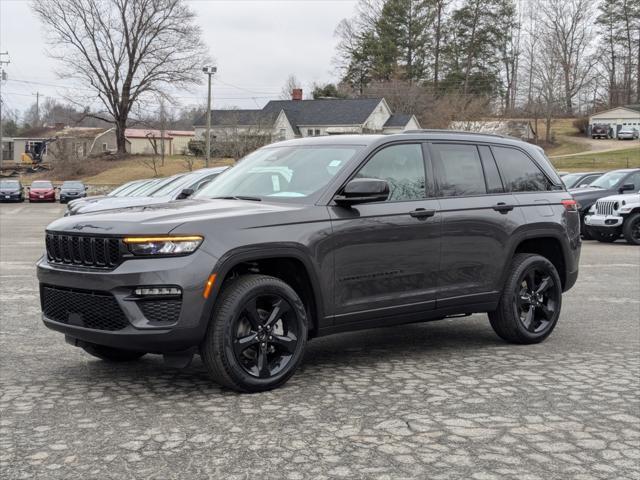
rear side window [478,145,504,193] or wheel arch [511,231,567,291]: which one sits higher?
rear side window [478,145,504,193]

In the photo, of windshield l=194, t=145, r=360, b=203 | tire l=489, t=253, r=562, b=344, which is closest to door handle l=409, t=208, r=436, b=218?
windshield l=194, t=145, r=360, b=203

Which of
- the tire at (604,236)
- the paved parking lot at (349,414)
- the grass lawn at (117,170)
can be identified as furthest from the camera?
the grass lawn at (117,170)

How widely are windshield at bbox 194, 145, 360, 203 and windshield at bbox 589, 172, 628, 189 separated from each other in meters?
16.4

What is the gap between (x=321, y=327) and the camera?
5.82 metres

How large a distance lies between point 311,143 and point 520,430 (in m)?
3.04

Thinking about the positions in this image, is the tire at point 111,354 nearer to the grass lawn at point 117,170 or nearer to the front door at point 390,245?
the front door at point 390,245

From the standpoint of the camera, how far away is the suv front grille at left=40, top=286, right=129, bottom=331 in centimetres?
514

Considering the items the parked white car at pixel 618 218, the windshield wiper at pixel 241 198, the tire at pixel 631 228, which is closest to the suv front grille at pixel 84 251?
the windshield wiper at pixel 241 198

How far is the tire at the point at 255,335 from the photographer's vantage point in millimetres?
5230

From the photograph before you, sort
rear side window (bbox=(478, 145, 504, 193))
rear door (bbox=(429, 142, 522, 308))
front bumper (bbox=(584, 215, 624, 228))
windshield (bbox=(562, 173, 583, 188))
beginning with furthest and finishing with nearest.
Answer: windshield (bbox=(562, 173, 583, 188)), front bumper (bbox=(584, 215, 624, 228)), rear side window (bbox=(478, 145, 504, 193)), rear door (bbox=(429, 142, 522, 308))

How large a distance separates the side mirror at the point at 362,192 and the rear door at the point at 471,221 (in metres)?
0.87

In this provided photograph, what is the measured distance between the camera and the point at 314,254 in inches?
224

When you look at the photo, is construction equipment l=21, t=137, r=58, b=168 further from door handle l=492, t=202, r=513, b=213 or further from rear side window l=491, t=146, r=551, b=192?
door handle l=492, t=202, r=513, b=213

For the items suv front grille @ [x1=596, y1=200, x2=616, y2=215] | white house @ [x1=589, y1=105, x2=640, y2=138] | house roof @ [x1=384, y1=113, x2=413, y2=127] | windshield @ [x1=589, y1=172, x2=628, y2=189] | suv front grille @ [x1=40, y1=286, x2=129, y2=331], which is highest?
white house @ [x1=589, y1=105, x2=640, y2=138]
